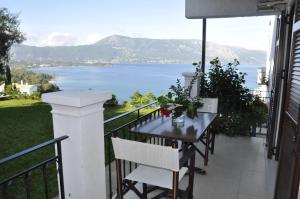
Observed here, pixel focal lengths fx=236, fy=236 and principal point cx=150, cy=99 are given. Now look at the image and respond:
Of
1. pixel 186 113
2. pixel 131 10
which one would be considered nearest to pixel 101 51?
pixel 131 10

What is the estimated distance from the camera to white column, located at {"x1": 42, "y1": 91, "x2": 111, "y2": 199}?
1.34m

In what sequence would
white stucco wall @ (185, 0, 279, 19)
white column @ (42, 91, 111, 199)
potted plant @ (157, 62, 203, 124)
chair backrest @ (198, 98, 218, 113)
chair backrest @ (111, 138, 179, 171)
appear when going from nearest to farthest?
white column @ (42, 91, 111, 199) → chair backrest @ (111, 138, 179, 171) → potted plant @ (157, 62, 203, 124) → chair backrest @ (198, 98, 218, 113) → white stucco wall @ (185, 0, 279, 19)

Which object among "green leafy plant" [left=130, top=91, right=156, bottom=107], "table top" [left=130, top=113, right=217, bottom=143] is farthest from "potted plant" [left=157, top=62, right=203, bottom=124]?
"green leafy plant" [left=130, top=91, right=156, bottom=107]

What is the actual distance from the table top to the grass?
1.52 metres

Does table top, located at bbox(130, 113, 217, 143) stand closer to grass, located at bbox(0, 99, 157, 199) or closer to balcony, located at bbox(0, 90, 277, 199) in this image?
balcony, located at bbox(0, 90, 277, 199)

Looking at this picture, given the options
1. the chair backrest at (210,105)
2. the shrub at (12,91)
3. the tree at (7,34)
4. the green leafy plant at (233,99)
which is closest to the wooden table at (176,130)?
the chair backrest at (210,105)

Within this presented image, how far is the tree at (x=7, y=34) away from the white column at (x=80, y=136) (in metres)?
10.8

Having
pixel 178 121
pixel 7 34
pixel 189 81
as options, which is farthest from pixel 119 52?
pixel 178 121

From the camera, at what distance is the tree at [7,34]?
33.3 feet

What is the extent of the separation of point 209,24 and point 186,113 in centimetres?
278

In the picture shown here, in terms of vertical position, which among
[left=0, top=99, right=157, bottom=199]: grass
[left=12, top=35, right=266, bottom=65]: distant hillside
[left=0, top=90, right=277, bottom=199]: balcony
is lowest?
[left=0, top=99, right=157, bottom=199]: grass

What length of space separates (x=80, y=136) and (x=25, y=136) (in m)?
4.83

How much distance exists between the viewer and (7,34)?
1029cm

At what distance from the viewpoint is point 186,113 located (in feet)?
9.34
